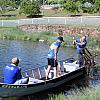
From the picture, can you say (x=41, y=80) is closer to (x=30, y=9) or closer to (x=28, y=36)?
(x=28, y=36)

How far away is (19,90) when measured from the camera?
15867 mm

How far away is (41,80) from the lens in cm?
1747

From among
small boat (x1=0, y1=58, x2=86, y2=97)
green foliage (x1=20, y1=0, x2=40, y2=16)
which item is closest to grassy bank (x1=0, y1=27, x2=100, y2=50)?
small boat (x1=0, y1=58, x2=86, y2=97)

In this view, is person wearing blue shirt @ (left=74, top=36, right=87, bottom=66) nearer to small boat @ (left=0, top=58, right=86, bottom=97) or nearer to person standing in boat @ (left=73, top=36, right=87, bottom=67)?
person standing in boat @ (left=73, top=36, right=87, bottom=67)

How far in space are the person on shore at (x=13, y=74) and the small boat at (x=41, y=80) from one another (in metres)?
0.25

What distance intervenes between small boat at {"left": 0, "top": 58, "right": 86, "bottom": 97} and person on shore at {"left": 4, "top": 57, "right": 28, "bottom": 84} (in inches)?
9.7

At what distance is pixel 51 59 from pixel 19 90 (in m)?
2.68

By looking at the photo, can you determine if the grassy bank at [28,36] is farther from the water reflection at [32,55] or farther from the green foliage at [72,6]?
the green foliage at [72,6]

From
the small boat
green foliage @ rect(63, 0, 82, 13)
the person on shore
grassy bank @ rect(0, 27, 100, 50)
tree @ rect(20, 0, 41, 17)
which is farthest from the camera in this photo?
tree @ rect(20, 0, 41, 17)

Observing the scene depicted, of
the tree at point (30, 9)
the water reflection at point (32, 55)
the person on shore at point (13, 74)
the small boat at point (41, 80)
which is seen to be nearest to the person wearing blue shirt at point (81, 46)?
Answer: the small boat at point (41, 80)

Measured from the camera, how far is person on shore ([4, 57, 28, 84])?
49.7 feet

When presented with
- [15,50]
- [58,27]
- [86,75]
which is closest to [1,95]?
[86,75]

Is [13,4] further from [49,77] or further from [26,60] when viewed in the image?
[49,77]

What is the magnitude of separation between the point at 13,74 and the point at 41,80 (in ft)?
8.12
